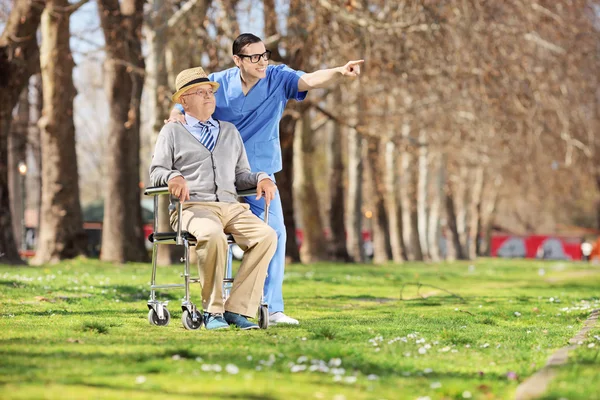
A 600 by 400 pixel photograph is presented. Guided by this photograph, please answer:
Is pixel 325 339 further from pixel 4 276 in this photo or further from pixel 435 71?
pixel 435 71

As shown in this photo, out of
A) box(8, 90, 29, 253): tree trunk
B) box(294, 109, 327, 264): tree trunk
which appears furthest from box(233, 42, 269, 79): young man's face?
box(8, 90, 29, 253): tree trunk

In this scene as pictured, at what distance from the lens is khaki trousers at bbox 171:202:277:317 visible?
315 inches

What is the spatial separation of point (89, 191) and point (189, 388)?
98.4 m

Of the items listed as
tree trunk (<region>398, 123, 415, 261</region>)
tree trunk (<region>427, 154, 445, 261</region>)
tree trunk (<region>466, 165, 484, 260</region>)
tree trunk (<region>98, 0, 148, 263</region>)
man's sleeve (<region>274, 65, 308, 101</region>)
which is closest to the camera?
man's sleeve (<region>274, 65, 308, 101</region>)

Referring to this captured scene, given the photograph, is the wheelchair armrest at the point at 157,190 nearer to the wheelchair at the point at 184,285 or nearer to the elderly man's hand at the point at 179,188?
the wheelchair at the point at 184,285

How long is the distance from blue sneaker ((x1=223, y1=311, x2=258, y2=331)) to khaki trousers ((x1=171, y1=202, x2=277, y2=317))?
0.05 meters

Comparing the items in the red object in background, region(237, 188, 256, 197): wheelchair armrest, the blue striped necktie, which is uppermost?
the blue striped necktie

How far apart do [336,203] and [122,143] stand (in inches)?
425

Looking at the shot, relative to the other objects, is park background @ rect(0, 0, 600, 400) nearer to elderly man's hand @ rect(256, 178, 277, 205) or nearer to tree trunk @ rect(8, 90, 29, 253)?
tree trunk @ rect(8, 90, 29, 253)

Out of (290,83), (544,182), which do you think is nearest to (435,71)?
(290,83)

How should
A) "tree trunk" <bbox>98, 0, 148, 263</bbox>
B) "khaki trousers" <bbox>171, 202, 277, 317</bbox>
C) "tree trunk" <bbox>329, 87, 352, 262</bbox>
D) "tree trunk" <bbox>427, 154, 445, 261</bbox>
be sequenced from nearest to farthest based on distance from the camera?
"khaki trousers" <bbox>171, 202, 277, 317</bbox>, "tree trunk" <bbox>98, 0, 148, 263</bbox>, "tree trunk" <bbox>329, 87, 352, 262</bbox>, "tree trunk" <bbox>427, 154, 445, 261</bbox>

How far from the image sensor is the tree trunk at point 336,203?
3250cm

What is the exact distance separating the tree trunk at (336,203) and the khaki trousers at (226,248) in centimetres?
2394

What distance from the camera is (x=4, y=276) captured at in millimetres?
14523
